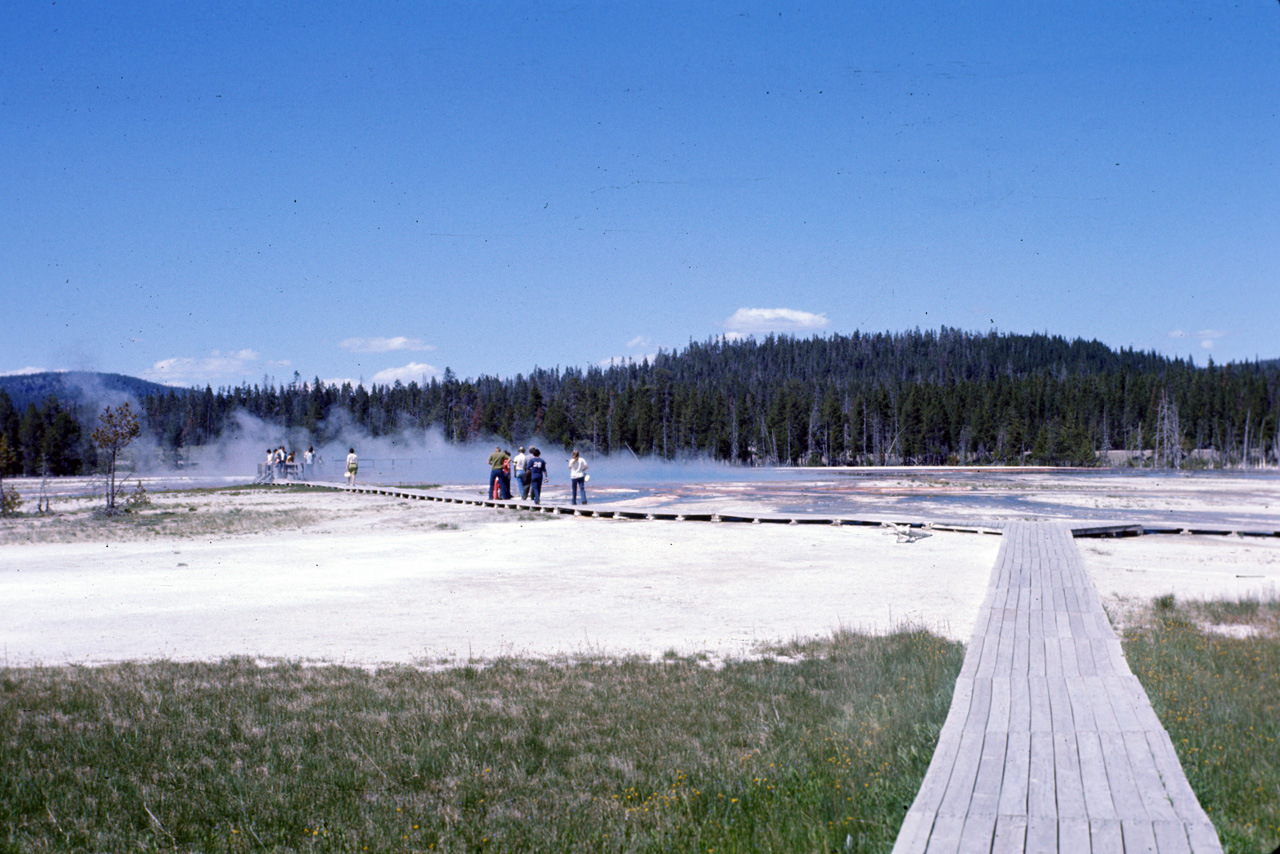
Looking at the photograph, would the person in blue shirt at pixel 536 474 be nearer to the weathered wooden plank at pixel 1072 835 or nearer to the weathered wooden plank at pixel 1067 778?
the weathered wooden plank at pixel 1067 778

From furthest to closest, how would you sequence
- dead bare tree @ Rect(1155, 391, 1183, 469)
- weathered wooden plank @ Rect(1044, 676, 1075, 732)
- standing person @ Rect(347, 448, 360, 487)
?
dead bare tree @ Rect(1155, 391, 1183, 469) < standing person @ Rect(347, 448, 360, 487) < weathered wooden plank @ Rect(1044, 676, 1075, 732)

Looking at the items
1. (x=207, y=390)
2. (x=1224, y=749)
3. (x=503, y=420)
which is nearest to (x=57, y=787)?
(x=1224, y=749)

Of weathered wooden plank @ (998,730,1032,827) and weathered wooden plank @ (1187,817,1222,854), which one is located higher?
weathered wooden plank @ (1187,817,1222,854)

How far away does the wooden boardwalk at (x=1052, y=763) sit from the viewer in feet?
13.9

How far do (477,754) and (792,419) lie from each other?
10900cm

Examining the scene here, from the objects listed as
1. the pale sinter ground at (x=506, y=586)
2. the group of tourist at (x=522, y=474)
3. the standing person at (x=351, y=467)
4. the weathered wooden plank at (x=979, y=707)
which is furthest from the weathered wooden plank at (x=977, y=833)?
the standing person at (x=351, y=467)

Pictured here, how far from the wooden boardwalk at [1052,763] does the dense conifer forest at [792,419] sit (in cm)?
7624

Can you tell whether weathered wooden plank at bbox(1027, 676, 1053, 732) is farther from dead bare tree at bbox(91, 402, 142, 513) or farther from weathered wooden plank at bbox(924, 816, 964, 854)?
dead bare tree at bbox(91, 402, 142, 513)

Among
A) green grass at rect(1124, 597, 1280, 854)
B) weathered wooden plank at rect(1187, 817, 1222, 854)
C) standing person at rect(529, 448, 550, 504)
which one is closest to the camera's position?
weathered wooden plank at rect(1187, 817, 1222, 854)

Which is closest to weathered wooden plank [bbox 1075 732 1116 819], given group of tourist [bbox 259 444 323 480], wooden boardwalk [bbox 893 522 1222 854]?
wooden boardwalk [bbox 893 522 1222 854]

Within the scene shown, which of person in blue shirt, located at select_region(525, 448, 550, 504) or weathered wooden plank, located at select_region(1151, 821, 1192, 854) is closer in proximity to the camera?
weathered wooden plank, located at select_region(1151, 821, 1192, 854)

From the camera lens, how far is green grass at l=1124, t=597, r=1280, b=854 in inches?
193

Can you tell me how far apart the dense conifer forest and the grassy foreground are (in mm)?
77290

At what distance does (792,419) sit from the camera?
11406 centimetres
